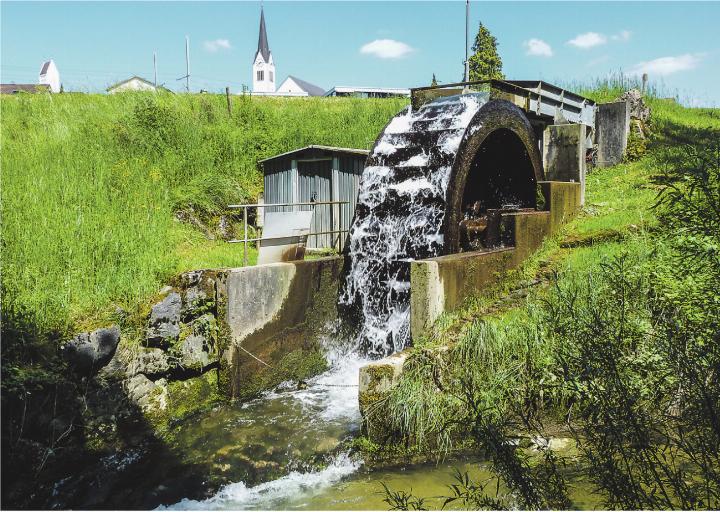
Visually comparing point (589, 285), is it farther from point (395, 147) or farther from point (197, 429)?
point (197, 429)

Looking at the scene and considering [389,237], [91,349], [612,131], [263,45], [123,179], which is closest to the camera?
[91,349]

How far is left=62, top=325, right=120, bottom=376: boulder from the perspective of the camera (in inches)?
247

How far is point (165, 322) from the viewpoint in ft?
24.2

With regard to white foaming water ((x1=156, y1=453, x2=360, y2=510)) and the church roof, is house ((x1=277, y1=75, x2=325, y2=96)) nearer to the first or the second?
the church roof

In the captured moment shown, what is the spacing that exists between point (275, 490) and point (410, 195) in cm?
468

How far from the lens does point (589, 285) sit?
6402mm

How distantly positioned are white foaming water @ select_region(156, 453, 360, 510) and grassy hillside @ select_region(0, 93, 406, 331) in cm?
270

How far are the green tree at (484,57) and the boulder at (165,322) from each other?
28392 millimetres

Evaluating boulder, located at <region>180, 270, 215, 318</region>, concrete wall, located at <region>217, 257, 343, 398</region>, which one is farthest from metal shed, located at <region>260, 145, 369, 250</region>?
boulder, located at <region>180, 270, 215, 318</region>

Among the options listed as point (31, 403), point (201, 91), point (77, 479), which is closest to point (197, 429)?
point (77, 479)

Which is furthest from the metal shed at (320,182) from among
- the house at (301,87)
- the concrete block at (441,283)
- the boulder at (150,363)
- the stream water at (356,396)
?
the house at (301,87)

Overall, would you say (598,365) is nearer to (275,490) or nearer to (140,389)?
(275,490)

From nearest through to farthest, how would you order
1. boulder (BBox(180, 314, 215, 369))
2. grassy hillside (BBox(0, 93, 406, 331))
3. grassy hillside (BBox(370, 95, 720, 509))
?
grassy hillside (BBox(370, 95, 720, 509))
grassy hillside (BBox(0, 93, 406, 331))
boulder (BBox(180, 314, 215, 369))

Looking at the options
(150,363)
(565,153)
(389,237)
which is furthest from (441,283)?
(565,153)
